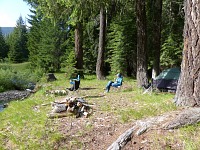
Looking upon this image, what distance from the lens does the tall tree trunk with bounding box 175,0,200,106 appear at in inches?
169

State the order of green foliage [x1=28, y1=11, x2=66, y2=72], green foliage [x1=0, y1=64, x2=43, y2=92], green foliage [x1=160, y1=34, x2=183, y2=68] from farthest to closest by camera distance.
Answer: green foliage [x1=28, y1=11, x2=66, y2=72] → green foliage [x1=160, y1=34, x2=183, y2=68] → green foliage [x1=0, y1=64, x2=43, y2=92]

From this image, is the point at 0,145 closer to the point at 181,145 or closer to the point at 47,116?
the point at 47,116

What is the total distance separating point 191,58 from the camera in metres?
4.36

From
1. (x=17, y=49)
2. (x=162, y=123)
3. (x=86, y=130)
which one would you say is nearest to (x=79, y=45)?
(x=86, y=130)

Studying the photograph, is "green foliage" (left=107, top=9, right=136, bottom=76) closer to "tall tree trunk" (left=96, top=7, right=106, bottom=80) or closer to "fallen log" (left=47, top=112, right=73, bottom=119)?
"tall tree trunk" (left=96, top=7, right=106, bottom=80)

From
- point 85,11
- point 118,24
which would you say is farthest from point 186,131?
point 118,24

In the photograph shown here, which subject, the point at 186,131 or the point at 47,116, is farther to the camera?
the point at 47,116

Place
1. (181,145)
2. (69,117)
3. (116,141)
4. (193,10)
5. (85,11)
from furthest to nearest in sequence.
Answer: (85,11), (69,117), (193,10), (116,141), (181,145)

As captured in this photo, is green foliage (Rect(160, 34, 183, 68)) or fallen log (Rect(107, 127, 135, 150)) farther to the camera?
green foliage (Rect(160, 34, 183, 68))

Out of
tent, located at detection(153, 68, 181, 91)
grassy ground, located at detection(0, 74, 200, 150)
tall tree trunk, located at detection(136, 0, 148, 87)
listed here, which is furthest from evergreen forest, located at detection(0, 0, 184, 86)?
grassy ground, located at detection(0, 74, 200, 150)

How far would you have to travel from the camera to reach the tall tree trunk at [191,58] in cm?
428

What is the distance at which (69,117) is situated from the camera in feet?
17.8

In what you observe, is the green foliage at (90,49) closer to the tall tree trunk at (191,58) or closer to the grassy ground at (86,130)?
the grassy ground at (86,130)

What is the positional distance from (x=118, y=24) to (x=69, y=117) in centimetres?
1242
